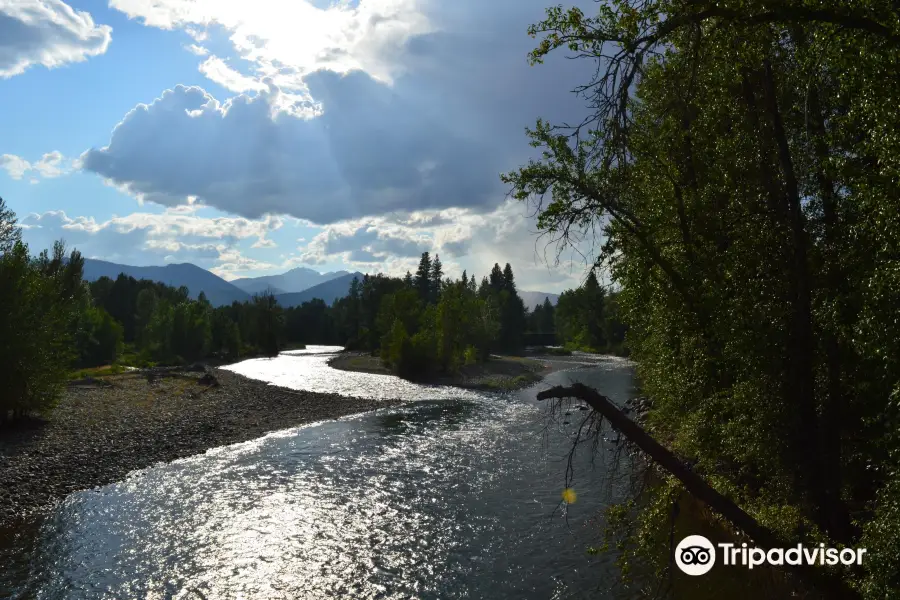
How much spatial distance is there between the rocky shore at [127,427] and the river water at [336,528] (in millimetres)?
1489

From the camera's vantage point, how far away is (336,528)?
1755 cm

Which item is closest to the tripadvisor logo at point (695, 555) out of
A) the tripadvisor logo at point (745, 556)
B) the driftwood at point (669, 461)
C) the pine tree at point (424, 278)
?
the tripadvisor logo at point (745, 556)

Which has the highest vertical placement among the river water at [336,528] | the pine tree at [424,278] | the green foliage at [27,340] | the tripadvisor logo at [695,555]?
the pine tree at [424,278]

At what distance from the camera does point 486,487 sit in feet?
71.5

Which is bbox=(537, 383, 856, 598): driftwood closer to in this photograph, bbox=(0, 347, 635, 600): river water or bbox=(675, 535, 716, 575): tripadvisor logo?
bbox=(0, 347, 635, 600): river water

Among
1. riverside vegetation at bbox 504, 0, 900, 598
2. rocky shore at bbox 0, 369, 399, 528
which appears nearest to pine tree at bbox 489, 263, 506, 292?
rocky shore at bbox 0, 369, 399, 528

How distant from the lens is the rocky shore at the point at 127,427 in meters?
21.4

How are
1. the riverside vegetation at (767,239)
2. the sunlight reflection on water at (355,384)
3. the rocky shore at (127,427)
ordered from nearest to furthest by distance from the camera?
1. the riverside vegetation at (767,239)
2. the rocky shore at (127,427)
3. the sunlight reflection on water at (355,384)

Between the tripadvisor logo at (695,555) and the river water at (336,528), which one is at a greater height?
the tripadvisor logo at (695,555)

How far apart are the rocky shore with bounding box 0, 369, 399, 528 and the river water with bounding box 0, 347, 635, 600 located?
149 centimetres

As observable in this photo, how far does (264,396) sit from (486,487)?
109ft

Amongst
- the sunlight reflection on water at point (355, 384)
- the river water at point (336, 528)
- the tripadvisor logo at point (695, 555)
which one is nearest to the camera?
the river water at point (336, 528)

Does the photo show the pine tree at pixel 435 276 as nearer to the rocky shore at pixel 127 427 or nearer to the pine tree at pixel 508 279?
the pine tree at pixel 508 279

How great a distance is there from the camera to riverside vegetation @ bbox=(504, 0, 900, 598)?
22.3ft
